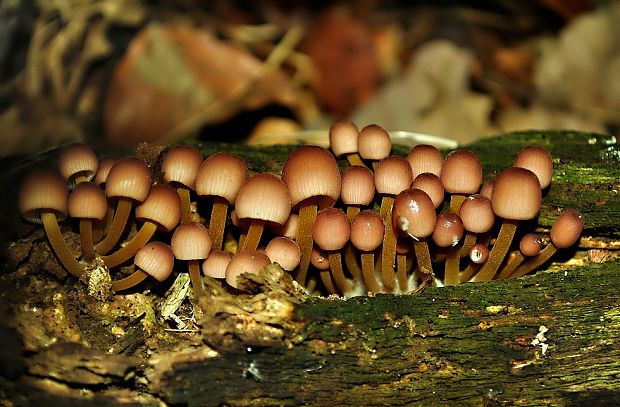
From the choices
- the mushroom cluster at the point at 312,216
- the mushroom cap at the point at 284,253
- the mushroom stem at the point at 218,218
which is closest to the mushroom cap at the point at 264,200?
the mushroom cluster at the point at 312,216

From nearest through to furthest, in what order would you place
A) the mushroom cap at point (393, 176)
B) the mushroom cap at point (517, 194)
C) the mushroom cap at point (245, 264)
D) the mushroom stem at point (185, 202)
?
the mushroom cap at point (245, 264)
the mushroom cap at point (517, 194)
the mushroom cap at point (393, 176)
the mushroom stem at point (185, 202)

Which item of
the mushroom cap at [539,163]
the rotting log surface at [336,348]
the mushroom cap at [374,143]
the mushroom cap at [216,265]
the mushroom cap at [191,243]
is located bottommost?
the rotting log surface at [336,348]

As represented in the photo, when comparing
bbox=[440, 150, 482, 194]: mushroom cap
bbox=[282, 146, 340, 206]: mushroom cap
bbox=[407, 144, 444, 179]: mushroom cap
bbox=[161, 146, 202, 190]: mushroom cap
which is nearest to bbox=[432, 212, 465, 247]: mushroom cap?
bbox=[440, 150, 482, 194]: mushroom cap

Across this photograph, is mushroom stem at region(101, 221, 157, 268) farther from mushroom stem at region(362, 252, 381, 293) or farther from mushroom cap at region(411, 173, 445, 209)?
mushroom cap at region(411, 173, 445, 209)

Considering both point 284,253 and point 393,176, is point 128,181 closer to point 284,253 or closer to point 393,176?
point 284,253

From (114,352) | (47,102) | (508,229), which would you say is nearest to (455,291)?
(508,229)

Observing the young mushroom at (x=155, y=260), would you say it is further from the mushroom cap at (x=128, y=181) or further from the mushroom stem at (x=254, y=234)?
the mushroom stem at (x=254, y=234)
